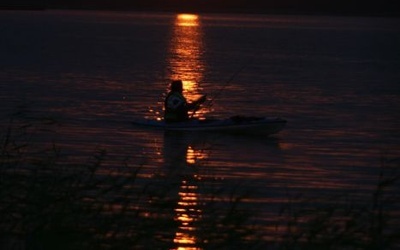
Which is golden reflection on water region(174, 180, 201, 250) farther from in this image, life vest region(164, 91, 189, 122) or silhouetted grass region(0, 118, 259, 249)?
life vest region(164, 91, 189, 122)

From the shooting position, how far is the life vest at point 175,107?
2732 centimetres

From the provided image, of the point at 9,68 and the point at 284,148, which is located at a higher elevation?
the point at 9,68

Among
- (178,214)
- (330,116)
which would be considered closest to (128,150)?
(330,116)

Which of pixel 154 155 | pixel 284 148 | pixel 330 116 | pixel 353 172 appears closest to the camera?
pixel 353 172

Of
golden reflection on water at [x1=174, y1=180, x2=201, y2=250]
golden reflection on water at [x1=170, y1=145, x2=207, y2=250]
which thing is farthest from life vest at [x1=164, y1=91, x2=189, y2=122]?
golden reflection on water at [x1=174, y1=180, x2=201, y2=250]

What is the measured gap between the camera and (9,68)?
5903 centimetres

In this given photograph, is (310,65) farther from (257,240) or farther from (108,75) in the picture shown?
(257,240)

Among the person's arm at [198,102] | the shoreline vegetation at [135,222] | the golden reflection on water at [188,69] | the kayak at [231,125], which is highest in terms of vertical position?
the golden reflection on water at [188,69]

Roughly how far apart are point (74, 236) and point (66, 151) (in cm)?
1573

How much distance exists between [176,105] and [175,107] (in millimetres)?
180

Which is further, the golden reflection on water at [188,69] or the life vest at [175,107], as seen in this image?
the golden reflection on water at [188,69]

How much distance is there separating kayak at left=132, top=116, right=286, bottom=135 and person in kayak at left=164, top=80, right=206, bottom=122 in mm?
163

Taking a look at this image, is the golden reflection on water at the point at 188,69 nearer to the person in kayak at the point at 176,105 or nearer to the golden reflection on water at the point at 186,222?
Result: the person in kayak at the point at 176,105

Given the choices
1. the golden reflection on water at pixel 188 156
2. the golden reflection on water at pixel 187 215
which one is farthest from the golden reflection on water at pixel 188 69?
the golden reflection on water at pixel 187 215
